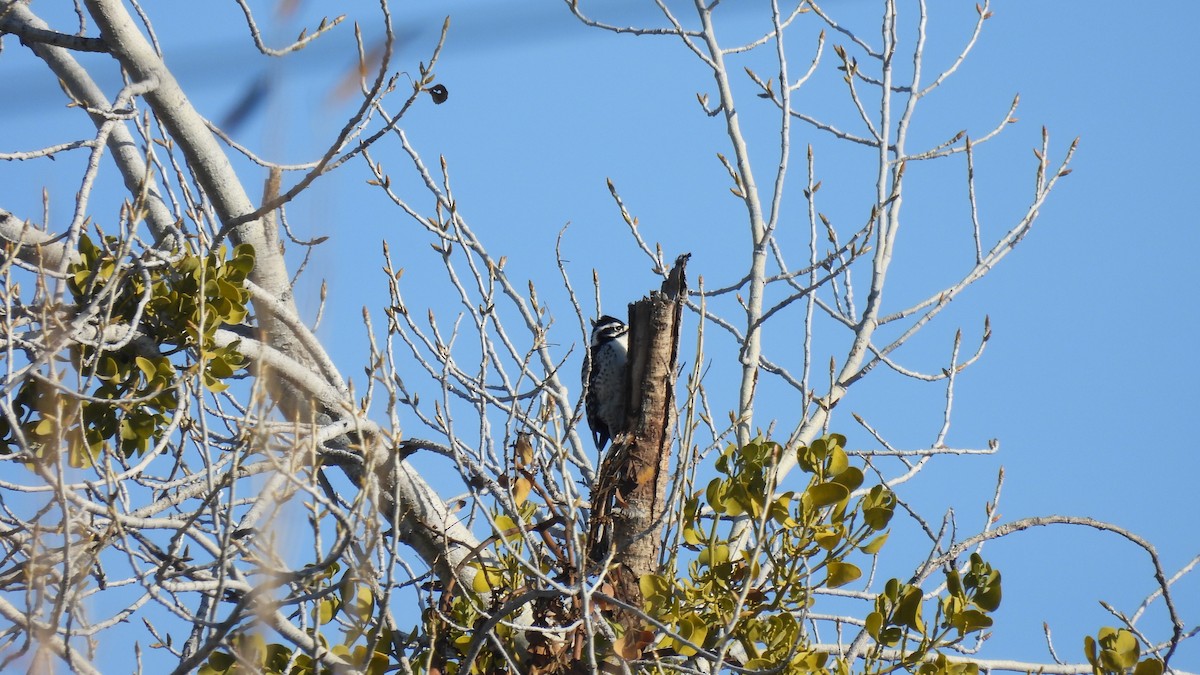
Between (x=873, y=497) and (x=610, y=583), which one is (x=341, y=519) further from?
(x=873, y=497)

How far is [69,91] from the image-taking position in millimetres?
4199

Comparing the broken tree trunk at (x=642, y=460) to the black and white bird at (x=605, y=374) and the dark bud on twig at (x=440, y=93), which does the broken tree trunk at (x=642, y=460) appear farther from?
the black and white bird at (x=605, y=374)

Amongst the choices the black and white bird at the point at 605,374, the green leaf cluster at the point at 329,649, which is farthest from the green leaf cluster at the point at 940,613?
the black and white bird at the point at 605,374

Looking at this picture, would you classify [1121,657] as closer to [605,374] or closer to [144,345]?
[144,345]

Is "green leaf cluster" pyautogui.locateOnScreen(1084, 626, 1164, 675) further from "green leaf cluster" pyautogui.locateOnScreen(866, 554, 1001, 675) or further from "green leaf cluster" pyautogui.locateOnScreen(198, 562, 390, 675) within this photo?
"green leaf cluster" pyautogui.locateOnScreen(198, 562, 390, 675)

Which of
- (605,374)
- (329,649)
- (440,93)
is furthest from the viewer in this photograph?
(605,374)

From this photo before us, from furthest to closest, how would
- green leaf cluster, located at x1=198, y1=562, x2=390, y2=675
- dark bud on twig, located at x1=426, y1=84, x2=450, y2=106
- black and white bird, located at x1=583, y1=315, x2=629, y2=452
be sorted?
black and white bird, located at x1=583, y1=315, x2=629, y2=452 → dark bud on twig, located at x1=426, y1=84, x2=450, y2=106 → green leaf cluster, located at x1=198, y1=562, x2=390, y2=675

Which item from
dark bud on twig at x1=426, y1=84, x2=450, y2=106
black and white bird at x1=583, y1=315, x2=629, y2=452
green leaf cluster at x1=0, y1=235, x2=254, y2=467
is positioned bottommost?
green leaf cluster at x1=0, y1=235, x2=254, y2=467

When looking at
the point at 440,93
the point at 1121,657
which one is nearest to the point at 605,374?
the point at 440,93

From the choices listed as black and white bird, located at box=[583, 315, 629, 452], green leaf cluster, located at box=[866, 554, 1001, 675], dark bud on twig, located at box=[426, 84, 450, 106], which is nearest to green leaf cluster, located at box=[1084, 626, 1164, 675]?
green leaf cluster, located at box=[866, 554, 1001, 675]

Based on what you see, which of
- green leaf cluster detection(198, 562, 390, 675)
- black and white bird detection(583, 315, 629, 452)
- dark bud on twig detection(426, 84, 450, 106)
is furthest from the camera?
black and white bird detection(583, 315, 629, 452)

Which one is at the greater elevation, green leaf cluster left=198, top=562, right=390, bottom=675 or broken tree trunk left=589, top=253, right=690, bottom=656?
broken tree trunk left=589, top=253, right=690, bottom=656

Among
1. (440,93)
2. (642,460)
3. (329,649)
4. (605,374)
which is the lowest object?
(329,649)

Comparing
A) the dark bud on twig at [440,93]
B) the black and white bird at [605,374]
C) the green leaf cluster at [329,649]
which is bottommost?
the green leaf cluster at [329,649]
